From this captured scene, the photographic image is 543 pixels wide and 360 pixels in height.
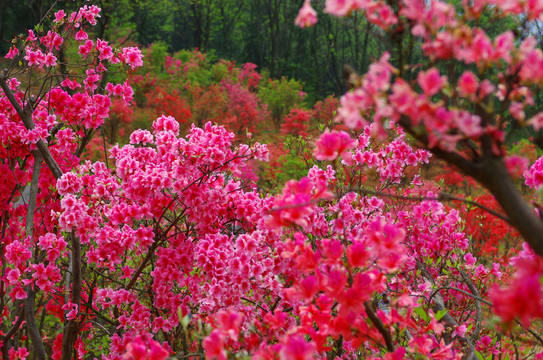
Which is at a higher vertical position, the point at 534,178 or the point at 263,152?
the point at 263,152

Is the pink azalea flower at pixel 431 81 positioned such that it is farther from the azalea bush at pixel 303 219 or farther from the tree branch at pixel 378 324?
the tree branch at pixel 378 324

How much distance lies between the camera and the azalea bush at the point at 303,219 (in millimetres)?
953

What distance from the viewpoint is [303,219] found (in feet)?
4.34

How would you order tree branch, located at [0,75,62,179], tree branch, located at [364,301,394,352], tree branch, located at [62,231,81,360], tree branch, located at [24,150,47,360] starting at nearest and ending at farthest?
tree branch, located at [364,301,394,352]
tree branch, located at [62,231,81,360]
tree branch, located at [0,75,62,179]
tree branch, located at [24,150,47,360]

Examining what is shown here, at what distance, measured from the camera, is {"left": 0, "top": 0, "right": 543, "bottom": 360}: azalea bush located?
95 centimetres

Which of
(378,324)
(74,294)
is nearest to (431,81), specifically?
(378,324)

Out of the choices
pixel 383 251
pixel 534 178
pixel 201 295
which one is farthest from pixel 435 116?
pixel 201 295

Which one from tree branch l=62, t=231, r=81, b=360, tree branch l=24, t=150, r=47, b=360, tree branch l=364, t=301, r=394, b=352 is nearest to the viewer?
tree branch l=364, t=301, r=394, b=352

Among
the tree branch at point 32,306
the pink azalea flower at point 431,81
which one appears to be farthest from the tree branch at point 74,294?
the pink azalea flower at point 431,81

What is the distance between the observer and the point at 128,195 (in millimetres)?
2443

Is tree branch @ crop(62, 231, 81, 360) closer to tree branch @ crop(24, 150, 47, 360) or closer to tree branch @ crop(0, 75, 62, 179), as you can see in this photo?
tree branch @ crop(24, 150, 47, 360)

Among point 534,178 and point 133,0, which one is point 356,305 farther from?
point 133,0

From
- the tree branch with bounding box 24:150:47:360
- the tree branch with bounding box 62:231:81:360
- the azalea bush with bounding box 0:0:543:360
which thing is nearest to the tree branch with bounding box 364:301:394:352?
the azalea bush with bounding box 0:0:543:360

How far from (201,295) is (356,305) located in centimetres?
168
